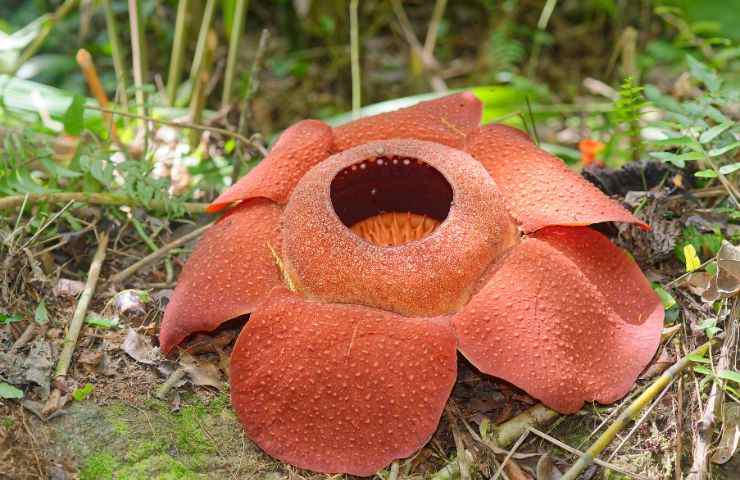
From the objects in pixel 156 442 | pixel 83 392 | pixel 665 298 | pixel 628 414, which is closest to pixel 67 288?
pixel 83 392

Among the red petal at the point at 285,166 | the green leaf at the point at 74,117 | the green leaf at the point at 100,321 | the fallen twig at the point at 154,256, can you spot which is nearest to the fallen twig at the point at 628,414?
the red petal at the point at 285,166

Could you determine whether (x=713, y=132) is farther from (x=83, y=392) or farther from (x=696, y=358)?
(x=83, y=392)

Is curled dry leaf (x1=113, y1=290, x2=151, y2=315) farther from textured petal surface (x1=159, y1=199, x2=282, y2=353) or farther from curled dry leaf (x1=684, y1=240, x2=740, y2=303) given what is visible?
curled dry leaf (x1=684, y1=240, x2=740, y2=303)

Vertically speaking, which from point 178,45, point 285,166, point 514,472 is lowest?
point 514,472

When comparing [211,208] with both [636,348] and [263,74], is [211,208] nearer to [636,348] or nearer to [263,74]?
[636,348]

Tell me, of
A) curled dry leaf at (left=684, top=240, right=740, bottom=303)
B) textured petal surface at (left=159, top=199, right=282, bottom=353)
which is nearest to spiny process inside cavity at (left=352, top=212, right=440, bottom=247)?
textured petal surface at (left=159, top=199, right=282, bottom=353)
